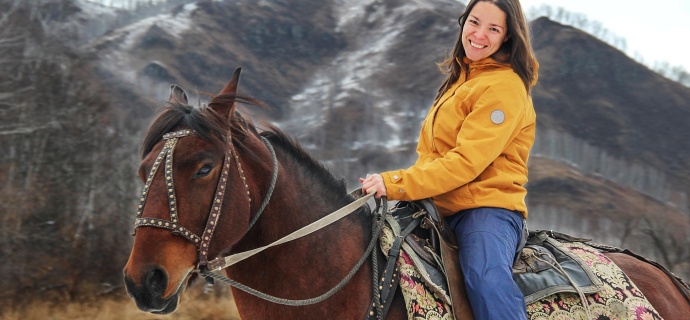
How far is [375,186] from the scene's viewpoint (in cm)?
358

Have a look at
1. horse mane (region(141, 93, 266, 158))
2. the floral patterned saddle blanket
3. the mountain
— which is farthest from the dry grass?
the mountain

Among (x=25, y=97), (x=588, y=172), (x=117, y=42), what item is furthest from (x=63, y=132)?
(x=588, y=172)

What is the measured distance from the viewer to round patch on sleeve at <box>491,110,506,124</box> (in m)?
3.54

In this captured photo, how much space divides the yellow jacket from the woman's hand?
0.09 ft

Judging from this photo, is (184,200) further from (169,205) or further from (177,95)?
(177,95)

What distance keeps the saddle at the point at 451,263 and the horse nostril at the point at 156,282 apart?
3.80ft

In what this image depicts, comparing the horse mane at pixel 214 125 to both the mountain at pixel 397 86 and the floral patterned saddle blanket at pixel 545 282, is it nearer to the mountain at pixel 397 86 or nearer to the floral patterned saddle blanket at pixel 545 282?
the floral patterned saddle blanket at pixel 545 282

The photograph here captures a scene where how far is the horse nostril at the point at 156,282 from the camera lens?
2.89m

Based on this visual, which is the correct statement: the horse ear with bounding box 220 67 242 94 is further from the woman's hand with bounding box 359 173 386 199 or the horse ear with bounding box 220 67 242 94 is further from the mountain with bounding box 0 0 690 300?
the mountain with bounding box 0 0 690 300

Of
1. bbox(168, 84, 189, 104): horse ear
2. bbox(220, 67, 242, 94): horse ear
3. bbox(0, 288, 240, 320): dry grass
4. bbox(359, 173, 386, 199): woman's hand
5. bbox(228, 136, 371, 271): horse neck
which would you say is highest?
bbox(220, 67, 242, 94): horse ear

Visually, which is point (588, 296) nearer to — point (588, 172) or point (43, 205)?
point (43, 205)

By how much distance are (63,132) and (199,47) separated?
298 feet

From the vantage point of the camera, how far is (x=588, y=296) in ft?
12.4

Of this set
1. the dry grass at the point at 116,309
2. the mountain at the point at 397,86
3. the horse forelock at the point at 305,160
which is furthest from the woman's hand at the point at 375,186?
the mountain at the point at 397,86
